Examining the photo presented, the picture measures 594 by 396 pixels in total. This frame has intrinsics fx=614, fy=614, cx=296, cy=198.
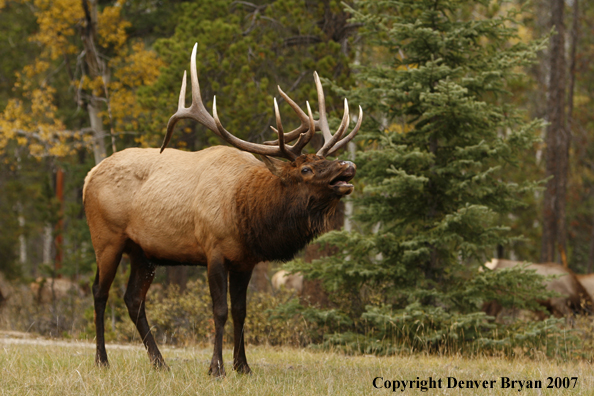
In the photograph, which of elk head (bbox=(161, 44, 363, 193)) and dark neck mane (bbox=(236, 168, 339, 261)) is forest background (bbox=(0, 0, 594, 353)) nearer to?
elk head (bbox=(161, 44, 363, 193))

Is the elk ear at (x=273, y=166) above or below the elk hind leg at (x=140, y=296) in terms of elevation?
above

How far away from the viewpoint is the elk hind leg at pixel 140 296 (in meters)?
6.13

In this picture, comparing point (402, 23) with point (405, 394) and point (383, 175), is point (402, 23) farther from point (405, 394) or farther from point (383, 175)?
point (405, 394)

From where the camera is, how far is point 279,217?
5.54m

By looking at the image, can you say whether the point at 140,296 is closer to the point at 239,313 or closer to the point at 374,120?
the point at 239,313

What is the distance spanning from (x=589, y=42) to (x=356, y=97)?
66.5 feet

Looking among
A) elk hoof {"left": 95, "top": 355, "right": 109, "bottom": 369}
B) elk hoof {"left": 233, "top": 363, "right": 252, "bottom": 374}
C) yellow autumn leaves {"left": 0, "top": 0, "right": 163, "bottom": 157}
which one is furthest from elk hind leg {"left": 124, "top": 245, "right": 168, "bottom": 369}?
yellow autumn leaves {"left": 0, "top": 0, "right": 163, "bottom": 157}

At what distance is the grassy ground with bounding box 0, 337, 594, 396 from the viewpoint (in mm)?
4766

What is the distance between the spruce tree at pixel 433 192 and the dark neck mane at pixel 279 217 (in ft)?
8.86

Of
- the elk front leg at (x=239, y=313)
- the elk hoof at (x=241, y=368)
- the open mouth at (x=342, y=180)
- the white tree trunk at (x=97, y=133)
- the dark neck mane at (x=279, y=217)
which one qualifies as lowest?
the elk hoof at (x=241, y=368)

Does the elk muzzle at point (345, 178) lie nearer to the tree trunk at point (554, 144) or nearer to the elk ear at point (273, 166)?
the elk ear at point (273, 166)

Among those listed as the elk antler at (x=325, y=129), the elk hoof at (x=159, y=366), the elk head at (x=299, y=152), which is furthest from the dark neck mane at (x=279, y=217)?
the elk hoof at (x=159, y=366)

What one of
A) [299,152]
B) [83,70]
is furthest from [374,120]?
[83,70]

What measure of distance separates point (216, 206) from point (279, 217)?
62 centimetres
